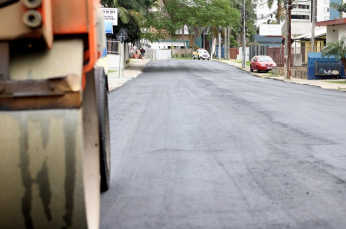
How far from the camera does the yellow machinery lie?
2877 millimetres

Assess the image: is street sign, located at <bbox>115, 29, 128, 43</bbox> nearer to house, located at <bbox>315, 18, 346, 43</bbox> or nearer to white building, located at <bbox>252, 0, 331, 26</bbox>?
house, located at <bbox>315, 18, 346, 43</bbox>

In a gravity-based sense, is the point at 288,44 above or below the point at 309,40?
below

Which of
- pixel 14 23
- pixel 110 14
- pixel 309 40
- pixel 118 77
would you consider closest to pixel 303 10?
pixel 309 40

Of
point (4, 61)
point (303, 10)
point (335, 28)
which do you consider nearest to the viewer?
point (4, 61)

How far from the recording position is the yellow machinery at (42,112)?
2.88 m

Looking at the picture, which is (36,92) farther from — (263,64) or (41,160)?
(263,64)

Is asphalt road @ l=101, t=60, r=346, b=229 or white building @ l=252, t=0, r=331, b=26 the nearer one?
asphalt road @ l=101, t=60, r=346, b=229

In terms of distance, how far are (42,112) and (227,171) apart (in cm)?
467

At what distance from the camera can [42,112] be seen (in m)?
2.88

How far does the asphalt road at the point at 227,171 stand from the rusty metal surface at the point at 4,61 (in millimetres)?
2278

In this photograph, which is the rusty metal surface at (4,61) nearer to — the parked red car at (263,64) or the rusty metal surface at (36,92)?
the rusty metal surface at (36,92)

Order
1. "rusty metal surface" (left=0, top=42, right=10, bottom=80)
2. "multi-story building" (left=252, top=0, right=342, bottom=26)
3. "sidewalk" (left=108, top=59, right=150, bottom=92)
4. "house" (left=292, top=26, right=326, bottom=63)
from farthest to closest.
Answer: "multi-story building" (left=252, top=0, right=342, bottom=26) < "house" (left=292, top=26, right=326, bottom=63) < "sidewalk" (left=108, top=59, right=150, bottom=92) < "rusty metal surface" (left=0, top=42, right=10, bottom=80)

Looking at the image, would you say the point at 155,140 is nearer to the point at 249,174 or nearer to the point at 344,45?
the point at 249,174

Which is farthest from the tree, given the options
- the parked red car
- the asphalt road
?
the asphalt road
